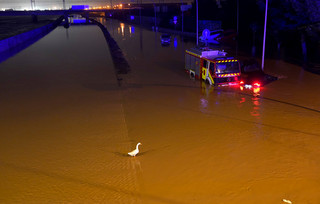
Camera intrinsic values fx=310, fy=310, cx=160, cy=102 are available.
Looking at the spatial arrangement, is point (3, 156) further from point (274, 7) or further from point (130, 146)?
point (274, 7)

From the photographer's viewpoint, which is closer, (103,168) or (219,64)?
(103,168)

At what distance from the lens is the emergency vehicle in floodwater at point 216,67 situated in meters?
20.0

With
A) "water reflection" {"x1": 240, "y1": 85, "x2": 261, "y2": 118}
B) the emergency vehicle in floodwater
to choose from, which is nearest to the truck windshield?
the emergency vehicle in floodwater

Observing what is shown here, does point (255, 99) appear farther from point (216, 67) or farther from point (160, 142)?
point (160, 142)

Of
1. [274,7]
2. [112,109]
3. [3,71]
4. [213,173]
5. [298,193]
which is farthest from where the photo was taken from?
[274,7]

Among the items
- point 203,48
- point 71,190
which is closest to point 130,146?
point 71,190

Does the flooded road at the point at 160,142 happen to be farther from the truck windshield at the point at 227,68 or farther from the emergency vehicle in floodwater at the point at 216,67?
the truck windshield at the point at 227,68

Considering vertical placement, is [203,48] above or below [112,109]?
A: above

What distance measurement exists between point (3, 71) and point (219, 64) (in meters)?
20.6

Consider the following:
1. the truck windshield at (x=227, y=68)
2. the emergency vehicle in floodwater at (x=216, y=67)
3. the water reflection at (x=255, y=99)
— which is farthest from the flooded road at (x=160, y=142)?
the truck windshield at (x=227, y=68)

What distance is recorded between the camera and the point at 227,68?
20.2 meters

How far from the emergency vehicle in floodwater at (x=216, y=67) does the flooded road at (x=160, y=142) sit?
2.23 feet

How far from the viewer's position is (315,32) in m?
29.5

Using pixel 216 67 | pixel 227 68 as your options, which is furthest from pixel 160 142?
pixel 227 68
